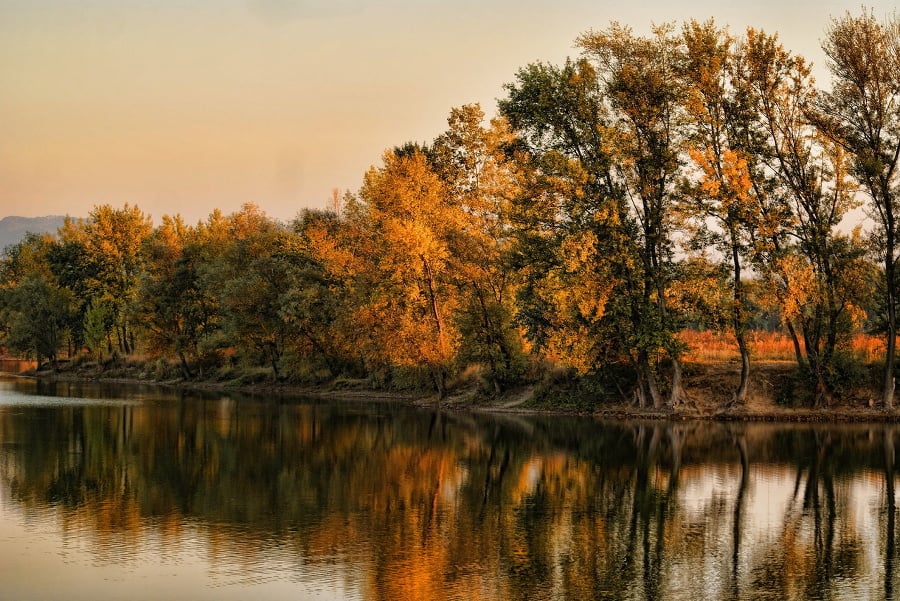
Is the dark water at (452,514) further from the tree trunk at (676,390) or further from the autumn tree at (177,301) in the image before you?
the autumn tree at (177,301)

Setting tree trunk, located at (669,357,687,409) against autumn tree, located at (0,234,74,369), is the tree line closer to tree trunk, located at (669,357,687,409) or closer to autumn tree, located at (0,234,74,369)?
tree trunk, located at (669,357,687,409)

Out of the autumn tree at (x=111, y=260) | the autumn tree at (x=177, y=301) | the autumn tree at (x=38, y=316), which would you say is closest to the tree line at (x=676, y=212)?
the autumn tree at (x=177, y=301)

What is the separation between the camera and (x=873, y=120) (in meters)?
44.8

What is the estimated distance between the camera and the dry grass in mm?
47812

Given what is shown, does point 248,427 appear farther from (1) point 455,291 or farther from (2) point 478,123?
(2) point 478,123

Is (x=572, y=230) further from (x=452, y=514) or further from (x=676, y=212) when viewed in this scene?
(x=452, y=514)

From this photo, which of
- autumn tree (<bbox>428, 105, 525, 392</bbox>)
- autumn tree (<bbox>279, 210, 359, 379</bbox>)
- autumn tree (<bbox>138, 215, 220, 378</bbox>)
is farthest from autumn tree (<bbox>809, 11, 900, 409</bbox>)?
autumn tree (<bbox>138, 215, 220, 378</bbox>)

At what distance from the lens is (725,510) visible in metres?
23.5

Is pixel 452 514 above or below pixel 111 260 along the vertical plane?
below

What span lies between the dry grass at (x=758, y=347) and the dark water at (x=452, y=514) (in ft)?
23.5

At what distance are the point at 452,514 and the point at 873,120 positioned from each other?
107ft

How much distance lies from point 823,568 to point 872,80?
33030 mm

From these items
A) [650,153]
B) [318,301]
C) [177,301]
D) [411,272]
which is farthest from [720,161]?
[177,301]

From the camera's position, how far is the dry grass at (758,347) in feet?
157
